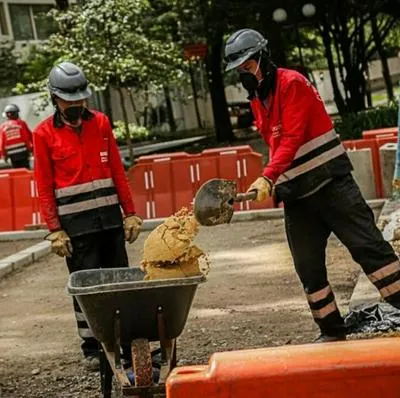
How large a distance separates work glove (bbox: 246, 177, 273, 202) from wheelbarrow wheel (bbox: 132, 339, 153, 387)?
98cm

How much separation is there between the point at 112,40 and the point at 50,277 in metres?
12.0

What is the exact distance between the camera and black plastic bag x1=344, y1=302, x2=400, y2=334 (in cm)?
700

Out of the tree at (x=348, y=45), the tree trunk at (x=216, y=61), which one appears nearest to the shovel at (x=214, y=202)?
the tree trunk at (x=216, y=61)

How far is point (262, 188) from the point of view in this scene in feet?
19.9

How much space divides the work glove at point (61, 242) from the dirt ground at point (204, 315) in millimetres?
816

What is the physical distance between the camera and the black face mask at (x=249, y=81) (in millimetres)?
6449

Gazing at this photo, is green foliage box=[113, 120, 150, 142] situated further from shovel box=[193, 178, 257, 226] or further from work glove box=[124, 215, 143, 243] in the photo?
shovel box=[193, 178, 257, 226]

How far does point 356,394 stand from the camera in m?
4.10

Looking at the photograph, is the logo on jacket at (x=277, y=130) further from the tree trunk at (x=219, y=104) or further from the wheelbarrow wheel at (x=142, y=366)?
the tree trunk at (x=219, y=104)

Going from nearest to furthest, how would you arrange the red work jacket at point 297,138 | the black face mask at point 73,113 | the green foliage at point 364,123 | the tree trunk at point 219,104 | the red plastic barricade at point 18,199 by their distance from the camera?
1. the red work jacket at point 297,138
2. the black face mask at point 73,113
3. the red plastic barricade at point 18,199
4. the green foliage at point 364,123
5. the tree trunk at point 219,104

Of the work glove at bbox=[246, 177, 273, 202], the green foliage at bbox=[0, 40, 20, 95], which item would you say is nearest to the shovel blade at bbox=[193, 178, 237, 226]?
the work glove at bbox=[246, 177, 273, 202]

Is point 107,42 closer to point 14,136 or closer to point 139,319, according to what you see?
point 14,136

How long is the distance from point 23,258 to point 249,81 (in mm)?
7244

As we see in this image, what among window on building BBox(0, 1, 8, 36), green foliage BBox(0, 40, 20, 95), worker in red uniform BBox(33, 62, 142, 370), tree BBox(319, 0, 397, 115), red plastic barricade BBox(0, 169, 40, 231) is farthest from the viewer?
window on building BBox(0, 1, 8, 36)
